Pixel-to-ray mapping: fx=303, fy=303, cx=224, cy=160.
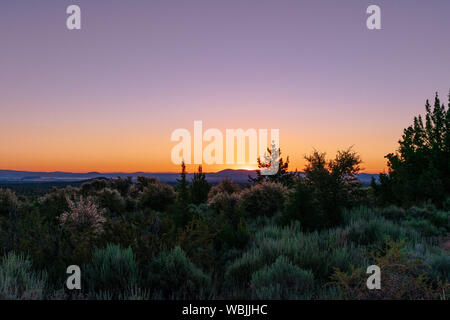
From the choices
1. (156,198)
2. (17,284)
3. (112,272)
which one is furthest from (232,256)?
(156,198)

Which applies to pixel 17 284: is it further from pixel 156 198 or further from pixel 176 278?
pixel 156 198

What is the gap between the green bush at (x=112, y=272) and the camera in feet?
14.6

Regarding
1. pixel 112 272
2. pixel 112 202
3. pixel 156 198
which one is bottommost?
pixel 112 202

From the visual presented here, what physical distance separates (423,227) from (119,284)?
10351 millimetres

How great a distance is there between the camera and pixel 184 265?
4992 millimetres

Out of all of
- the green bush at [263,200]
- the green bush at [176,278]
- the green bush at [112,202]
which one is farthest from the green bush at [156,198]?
the green bush at [176,278]

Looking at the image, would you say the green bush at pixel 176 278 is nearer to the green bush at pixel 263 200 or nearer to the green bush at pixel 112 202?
the green bush at pixel 263 200

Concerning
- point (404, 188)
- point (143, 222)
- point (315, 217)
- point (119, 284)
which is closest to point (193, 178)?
point (404, 188)

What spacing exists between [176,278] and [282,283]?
5.40 feet

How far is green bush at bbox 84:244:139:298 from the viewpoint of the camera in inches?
175

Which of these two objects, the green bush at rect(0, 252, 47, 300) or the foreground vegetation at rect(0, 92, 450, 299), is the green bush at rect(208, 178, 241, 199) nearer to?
the foreground vegetation at rect(0, 92, 450, 299)

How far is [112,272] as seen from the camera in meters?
4.67

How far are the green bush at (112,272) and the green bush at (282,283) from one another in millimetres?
1836
